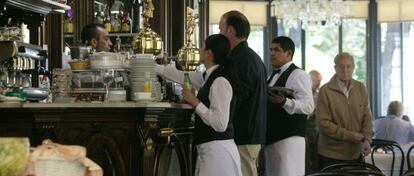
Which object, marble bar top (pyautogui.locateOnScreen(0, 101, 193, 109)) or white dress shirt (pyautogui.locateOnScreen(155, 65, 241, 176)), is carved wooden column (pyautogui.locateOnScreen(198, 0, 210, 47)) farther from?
marble bar top (pyautogui.locateOnScreen(0, 101, 193, 109))

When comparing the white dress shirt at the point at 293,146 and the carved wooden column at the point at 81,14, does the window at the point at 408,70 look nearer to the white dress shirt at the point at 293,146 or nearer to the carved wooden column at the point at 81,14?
the carved wooden column at the point at 81,14

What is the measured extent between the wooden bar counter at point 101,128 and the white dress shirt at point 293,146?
1658 mm

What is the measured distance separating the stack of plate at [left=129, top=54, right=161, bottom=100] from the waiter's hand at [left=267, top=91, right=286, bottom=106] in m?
1.29

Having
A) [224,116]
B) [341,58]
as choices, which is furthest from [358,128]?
[224,116]

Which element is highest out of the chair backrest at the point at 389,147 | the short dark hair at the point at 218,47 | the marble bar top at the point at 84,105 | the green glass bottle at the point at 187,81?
the short dark hair at the point at 218,47

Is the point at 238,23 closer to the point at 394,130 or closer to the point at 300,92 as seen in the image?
the point at 300,92

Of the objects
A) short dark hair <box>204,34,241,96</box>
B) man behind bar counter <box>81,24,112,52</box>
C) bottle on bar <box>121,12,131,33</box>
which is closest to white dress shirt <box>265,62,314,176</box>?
short dark hair <box>204,34,241,96</box>

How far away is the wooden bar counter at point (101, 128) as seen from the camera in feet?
13.9

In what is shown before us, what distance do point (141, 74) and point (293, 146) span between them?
1637 mm

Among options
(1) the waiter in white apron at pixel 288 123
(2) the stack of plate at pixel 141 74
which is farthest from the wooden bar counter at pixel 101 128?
(1) the waiter in white apron at pixel 288 123

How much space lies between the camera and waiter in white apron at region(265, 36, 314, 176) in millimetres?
5812

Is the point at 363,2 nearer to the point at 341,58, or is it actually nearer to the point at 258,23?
the point at 258,23

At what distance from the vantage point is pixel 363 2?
15250 mm

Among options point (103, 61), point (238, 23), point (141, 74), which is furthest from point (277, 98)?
point (103, 61)
